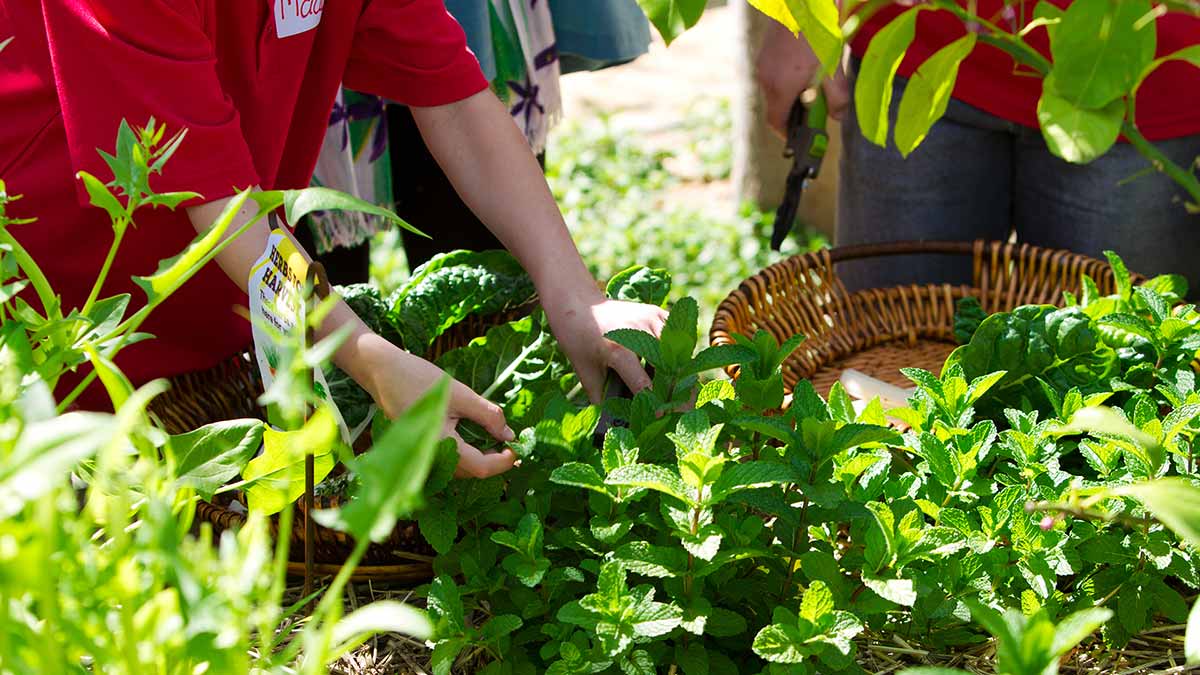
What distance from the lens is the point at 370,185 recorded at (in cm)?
160

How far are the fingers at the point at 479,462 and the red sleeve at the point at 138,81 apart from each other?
0.27 meters

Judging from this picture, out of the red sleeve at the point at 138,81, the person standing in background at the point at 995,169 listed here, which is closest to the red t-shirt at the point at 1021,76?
the person standing in background at the point at 995,169

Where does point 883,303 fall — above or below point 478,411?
below

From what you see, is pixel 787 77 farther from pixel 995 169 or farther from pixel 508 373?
pixel 508 373

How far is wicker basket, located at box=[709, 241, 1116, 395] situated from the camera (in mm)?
1337

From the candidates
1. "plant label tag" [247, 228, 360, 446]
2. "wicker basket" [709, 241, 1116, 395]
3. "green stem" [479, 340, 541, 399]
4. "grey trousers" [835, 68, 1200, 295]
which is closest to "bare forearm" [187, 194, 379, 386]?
"plant label tag" [247, 228, 360, 446]

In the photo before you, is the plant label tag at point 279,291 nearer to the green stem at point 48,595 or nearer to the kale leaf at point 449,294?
the green stem at point 48,595

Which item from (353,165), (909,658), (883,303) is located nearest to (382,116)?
(353,165)

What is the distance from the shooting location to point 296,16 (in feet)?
3.35

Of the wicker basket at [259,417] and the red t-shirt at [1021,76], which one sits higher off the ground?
the red t-shirt at [1021,76]

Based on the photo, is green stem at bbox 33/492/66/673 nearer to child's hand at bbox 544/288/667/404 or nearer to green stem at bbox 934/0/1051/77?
green stem at bbox 934/0/1051/77

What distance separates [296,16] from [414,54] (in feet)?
0.44

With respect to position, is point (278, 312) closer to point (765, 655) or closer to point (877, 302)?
point (765, 655)

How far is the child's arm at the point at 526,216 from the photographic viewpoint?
1026 millimetres
